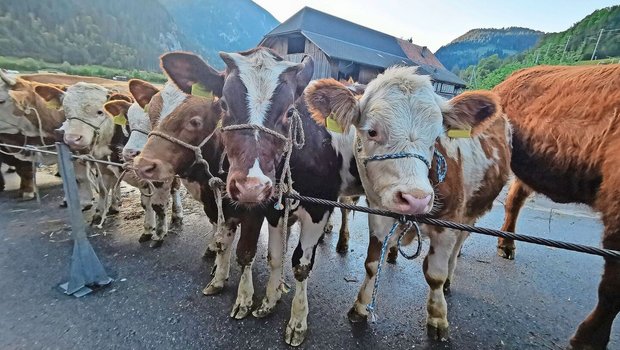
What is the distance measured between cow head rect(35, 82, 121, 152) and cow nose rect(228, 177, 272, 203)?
2965 millimetres

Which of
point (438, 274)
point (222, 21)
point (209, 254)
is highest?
point (222, 21)

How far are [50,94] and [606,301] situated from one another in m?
6.38

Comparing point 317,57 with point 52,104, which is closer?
point 52,104

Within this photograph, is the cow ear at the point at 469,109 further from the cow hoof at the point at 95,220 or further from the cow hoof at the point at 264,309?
the cow hoof at the point at 95,220

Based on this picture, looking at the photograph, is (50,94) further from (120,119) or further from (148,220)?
(148,220)

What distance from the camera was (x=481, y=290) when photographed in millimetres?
3174

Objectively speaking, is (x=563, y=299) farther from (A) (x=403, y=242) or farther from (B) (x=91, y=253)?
(B) (x=91, y=253)

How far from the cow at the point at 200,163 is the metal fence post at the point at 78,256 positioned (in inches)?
26.4

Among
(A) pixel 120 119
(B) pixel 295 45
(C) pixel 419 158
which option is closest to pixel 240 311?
(C) pixel 419 158

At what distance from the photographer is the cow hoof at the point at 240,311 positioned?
2.57m

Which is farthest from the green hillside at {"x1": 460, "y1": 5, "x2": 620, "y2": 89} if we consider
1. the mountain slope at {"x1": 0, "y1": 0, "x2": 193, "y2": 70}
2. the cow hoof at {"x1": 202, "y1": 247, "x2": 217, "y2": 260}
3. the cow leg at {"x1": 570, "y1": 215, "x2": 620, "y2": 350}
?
the mountain slope at {"x1": 0, "y1": 0, "x2": 193, "y2": 70}

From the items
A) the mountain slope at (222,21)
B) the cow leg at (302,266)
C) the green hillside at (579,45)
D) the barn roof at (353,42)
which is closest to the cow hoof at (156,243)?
the cow leg at (302,266)

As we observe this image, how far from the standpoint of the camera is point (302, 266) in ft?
7.97

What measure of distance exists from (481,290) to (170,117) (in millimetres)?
3539
